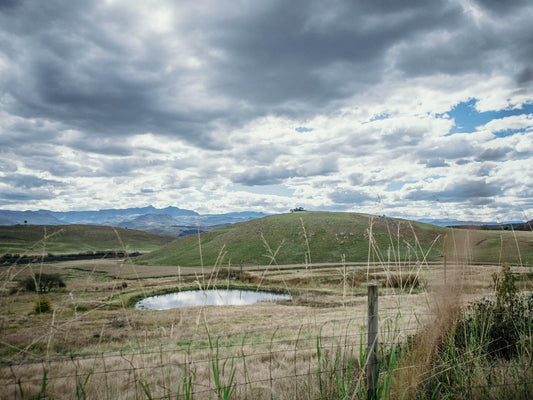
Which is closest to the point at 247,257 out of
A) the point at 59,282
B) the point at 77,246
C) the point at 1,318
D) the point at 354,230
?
the point at 354,230

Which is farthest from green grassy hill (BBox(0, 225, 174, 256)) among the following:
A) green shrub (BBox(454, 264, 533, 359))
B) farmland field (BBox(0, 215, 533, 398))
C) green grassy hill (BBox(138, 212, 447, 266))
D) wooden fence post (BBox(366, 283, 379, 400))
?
wooden fence post (BBox(366, 283, 379, 400))

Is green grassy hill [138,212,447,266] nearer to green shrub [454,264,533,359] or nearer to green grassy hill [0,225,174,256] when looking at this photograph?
green grassy hill [0,225,174,256]

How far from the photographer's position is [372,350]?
327 cm

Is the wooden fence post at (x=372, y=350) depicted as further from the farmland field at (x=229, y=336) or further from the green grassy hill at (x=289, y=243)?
the green grassy hill at (x=289, y=243)

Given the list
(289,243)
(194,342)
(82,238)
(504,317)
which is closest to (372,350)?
(504,317)

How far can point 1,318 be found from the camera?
107 inches

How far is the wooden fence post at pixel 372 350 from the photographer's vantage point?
128 inches

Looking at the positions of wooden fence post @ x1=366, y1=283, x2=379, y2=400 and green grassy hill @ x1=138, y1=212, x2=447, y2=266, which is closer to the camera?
wooden fence post @ x1=366, y1=283, x2=379, y2=400

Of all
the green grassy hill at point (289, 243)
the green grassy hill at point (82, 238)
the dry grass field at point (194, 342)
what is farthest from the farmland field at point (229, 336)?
the green grassy hill at point (82, 238)

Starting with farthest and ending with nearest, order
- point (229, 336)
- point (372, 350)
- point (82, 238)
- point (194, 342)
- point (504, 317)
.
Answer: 1. point (82, 238)
2. point (194, 342)
3. point (504, 317)
4. point (229, 336)
5. point (372, 350)

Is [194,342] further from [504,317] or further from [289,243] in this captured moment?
[289,243]

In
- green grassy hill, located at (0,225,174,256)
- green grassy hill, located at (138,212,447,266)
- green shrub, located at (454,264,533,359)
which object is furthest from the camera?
green grassy hill, located at (0,225,174,256)

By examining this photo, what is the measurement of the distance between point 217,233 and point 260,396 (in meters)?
99.7

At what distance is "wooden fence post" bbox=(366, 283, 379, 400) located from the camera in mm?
3248
